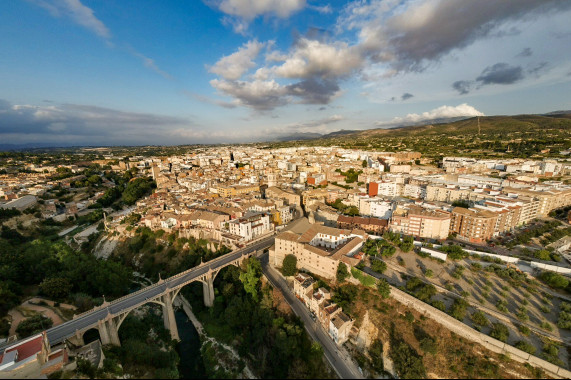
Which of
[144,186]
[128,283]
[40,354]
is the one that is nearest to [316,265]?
[40,354]

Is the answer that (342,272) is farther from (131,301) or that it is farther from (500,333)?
(131,301)

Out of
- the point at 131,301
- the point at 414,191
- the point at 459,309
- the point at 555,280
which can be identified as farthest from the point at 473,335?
the point at 414,191

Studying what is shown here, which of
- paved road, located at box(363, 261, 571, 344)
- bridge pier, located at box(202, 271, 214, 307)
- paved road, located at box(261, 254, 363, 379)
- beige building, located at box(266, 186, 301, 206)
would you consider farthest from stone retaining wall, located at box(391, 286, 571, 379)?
beige building, located at box(266, 186, 301, 206)

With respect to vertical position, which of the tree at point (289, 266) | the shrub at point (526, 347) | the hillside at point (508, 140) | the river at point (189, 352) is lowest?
the river at point (189, 352)

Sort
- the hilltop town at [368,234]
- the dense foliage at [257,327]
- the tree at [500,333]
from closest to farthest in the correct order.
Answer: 1. the tree at [500,333]
2. the dense foliage at [257,327]
3. the hilltop town at [368,234]

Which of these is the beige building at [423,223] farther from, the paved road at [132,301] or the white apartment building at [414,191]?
the paved road at [132,301]

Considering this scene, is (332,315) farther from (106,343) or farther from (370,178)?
(370,178)

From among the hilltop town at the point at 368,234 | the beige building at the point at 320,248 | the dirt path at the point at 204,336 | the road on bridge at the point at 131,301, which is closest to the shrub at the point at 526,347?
the hilltop town at the point at 368,234
